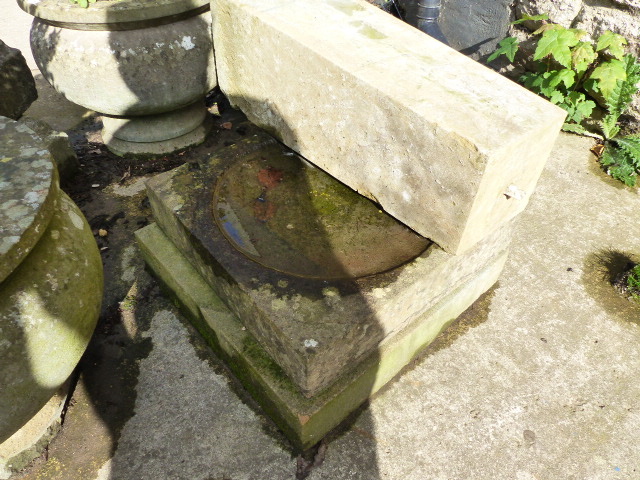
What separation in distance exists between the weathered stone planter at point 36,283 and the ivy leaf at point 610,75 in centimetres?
414

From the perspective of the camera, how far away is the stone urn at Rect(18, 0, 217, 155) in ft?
11.3

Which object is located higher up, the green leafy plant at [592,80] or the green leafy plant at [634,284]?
the green leafy plant at [592,80]

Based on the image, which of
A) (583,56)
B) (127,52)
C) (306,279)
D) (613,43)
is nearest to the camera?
(306,279)

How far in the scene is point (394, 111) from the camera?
6.71ft

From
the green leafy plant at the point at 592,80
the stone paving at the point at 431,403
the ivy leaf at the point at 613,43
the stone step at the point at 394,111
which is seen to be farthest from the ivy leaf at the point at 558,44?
the stone step at the point at 394,111

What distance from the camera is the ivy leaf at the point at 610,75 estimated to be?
3.96m

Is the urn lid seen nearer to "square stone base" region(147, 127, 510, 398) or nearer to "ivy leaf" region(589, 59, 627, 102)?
"square stone base" region(147, 127, 510, 398)

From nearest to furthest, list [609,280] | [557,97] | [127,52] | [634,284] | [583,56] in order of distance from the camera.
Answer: [634,284] < [609,280] < [127,52] < [583,56] < [557,97]

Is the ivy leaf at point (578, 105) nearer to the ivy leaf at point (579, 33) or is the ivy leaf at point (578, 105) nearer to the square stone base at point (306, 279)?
the ivy leaf at point (579, 33)

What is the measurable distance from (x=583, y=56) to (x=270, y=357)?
12.3 ft

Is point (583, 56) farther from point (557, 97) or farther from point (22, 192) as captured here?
point (22, 192)

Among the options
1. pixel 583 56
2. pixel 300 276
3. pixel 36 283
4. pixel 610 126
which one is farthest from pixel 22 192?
pixel 610 126

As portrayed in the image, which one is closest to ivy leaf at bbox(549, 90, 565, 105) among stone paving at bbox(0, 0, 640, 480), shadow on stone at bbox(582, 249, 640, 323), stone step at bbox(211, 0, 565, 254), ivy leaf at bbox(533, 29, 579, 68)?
ivy leaf at bbox(533, 29, 579, 68)

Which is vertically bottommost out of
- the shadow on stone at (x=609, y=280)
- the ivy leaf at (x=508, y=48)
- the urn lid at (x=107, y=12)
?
the shadow on stone at (x=609, y=280)
